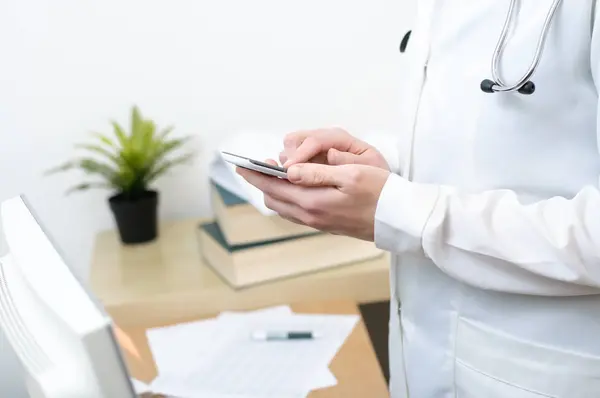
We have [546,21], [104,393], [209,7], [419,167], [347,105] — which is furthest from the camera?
[347,105]

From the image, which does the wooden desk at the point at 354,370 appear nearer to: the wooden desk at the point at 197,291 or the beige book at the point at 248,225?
the wooden desk at the point at 197,291

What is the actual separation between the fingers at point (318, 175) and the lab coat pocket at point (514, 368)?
0.24m

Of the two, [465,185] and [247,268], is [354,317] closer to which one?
[247,268]

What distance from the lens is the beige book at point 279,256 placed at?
1.17 m

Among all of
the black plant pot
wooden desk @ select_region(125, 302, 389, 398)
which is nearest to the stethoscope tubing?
wooden desk @ select_region(125, 302, 389, 398)

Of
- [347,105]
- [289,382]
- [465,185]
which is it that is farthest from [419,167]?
[347,105]

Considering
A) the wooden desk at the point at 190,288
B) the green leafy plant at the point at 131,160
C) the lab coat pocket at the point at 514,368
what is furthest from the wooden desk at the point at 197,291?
the lab coat pocket at the point at 514,368

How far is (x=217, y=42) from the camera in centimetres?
142

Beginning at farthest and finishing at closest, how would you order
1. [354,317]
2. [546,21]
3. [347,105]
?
[347,105], [354,317], [546,21]

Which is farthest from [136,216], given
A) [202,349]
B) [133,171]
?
[202,349]

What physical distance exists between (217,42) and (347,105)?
339mm

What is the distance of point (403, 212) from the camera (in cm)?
71

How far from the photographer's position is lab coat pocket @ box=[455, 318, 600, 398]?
0.72 meters

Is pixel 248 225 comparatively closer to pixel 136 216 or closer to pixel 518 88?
pixel 136 216
